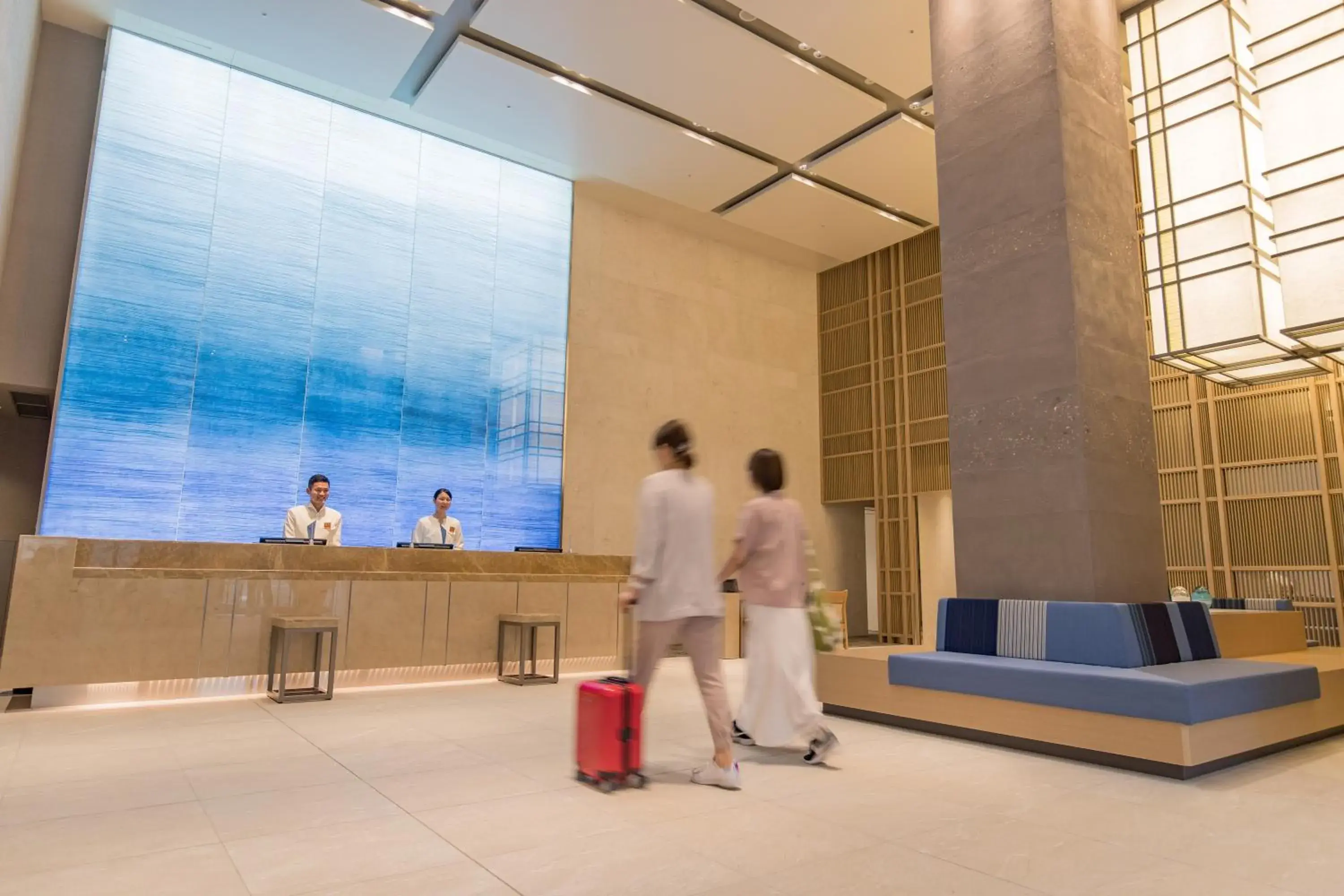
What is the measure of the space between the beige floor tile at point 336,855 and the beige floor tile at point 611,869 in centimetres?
24

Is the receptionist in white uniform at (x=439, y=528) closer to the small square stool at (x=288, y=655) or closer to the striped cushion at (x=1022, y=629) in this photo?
the small square stool at (x=288, y=655)

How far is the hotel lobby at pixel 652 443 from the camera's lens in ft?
10.1

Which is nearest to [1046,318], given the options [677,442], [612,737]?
[677,442]

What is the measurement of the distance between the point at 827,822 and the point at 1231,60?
→ 6534 mm

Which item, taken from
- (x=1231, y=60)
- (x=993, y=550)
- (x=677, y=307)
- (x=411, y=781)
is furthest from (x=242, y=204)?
(x=1231, y=60)

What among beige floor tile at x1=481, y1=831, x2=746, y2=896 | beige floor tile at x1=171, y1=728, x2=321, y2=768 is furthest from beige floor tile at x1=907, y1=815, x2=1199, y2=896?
beige floor tile at x1=171, y1=728, x2=321, y2=768

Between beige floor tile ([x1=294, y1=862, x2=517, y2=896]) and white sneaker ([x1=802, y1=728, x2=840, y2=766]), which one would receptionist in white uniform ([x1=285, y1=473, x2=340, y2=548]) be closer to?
white sneaker ([x1=802, y1=728, x2=840, y2=766])

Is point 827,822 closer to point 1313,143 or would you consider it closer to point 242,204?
point 1313,143

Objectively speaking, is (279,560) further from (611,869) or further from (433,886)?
(611,869)

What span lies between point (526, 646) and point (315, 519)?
2.42 m

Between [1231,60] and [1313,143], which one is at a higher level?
[1231,60]

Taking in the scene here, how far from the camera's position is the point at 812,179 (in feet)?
36.3

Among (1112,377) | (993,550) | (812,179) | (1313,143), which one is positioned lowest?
(993,550)

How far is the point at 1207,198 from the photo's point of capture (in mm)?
6117
